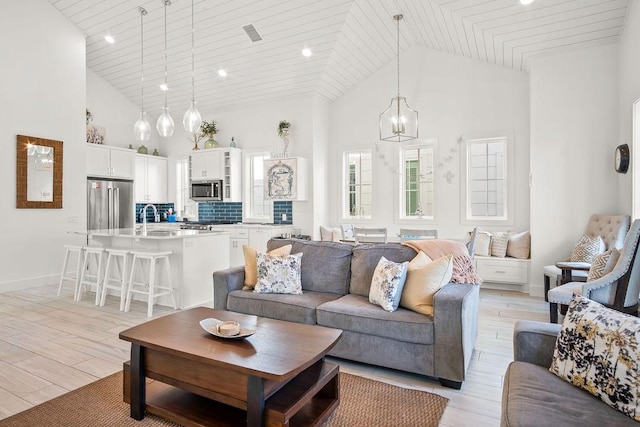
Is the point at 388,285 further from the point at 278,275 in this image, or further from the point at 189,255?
the point at 189,255

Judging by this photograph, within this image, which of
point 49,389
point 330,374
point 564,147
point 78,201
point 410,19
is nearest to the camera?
point 330,374

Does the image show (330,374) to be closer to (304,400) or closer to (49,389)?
(304,400)

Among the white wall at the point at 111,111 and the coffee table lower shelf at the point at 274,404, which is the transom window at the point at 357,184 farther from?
the coffee table lower shelf at the point at 274,404

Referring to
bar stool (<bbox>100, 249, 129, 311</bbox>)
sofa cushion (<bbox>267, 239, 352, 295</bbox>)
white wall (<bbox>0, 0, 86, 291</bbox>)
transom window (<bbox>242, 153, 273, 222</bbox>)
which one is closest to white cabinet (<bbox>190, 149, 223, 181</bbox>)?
transom window (<bbox>242, 153, 273, 222</bbox>)

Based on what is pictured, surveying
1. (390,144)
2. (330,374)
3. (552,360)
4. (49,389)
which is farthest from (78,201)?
(552,360)

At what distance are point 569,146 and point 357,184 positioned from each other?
3.42 m

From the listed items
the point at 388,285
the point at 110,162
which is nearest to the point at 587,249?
the point at 388,285

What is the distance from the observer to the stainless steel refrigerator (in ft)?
23.2

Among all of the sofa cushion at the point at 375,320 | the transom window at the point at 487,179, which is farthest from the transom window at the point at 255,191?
the sofa cushion at the point at 375,320

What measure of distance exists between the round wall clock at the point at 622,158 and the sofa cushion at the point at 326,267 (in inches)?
126

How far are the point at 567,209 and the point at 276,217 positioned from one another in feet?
15.7

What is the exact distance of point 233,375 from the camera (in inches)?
76.5

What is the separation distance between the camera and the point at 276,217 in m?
7.62

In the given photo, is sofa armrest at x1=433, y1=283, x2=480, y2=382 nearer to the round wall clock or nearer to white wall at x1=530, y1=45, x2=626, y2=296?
the round wall clock
